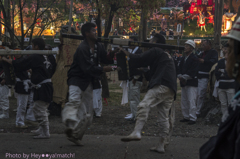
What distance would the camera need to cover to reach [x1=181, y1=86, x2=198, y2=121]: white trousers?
7.19 metres

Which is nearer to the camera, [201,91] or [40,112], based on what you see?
[40,112]

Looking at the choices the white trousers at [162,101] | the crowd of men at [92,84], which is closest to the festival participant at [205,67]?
the crowd of men at [92,84]

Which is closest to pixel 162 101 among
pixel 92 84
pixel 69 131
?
pixel 92 84

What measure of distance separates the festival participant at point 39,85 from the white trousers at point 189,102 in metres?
3.39

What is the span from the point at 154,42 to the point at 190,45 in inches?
86.8

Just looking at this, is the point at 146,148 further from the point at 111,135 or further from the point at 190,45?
the point at 190,45

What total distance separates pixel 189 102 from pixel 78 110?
330 centimetres

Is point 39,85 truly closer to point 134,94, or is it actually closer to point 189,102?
point 134,94

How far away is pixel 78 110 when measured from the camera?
5.02 m

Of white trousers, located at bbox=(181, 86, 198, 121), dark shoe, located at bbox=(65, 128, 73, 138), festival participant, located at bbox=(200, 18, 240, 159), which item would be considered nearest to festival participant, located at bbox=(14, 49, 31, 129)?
dark shoe, located at bbox=(65, 128, 73, 138)

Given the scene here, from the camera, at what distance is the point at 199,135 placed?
6.07 metres

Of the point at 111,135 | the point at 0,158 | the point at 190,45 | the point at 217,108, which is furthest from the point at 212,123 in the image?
the point at 0,158

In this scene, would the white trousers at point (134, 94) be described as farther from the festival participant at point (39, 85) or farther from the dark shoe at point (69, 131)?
the dark shoe at point (69, 131)

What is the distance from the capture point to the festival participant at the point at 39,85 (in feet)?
18.1
